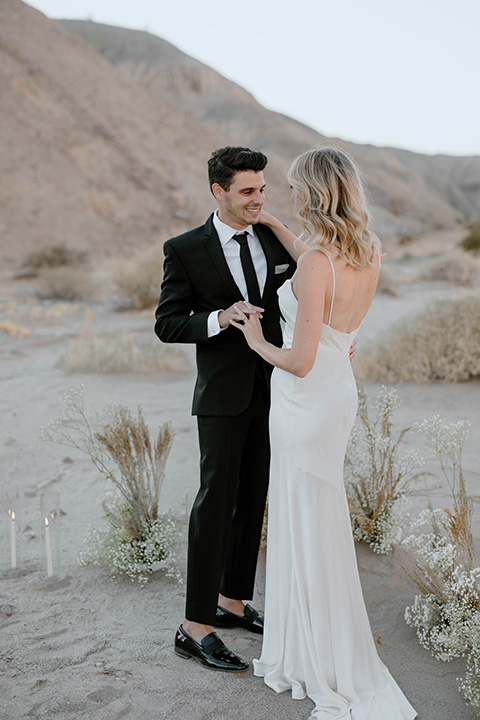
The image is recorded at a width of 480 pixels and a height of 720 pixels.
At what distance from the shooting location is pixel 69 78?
33250mm

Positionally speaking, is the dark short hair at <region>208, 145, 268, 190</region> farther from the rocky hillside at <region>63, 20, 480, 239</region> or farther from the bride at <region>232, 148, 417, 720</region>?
the rocky hillside at <region>63, 20, 480, 239</region>

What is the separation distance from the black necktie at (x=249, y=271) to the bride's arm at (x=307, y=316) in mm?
475

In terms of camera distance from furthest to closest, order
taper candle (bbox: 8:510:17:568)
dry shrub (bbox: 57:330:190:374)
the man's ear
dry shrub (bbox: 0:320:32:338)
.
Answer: dry shrub (bbox: 0:320:32:338) → dry shrub (bbox: 57:330:190:374) → taper candle (bbox: 8:510:17:568) → the man's ear

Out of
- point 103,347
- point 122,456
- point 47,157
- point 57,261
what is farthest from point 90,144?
point 122,456

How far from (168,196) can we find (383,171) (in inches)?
1329

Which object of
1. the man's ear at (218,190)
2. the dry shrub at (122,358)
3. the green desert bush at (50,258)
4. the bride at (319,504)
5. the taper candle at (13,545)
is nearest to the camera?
the bride at (319,504)

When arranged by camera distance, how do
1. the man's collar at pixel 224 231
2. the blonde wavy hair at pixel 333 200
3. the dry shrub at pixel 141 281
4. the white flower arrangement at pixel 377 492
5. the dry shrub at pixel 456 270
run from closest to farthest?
the blonde wavy hair at pixel 333 200
the man's collar at pixel 224 231
the white flower arrangement at pixel 377 492
the dry shrub at pixel 141 281
the dry shrub at pixel 456 270

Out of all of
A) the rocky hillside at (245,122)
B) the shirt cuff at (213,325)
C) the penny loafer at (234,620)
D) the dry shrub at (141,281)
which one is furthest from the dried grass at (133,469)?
the rocky hillside at (245,122)

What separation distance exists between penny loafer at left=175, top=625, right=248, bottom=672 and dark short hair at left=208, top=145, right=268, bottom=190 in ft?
6.11

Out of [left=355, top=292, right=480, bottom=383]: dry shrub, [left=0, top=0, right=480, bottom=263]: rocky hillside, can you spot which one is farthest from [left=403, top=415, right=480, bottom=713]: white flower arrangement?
[left=0, top=0, right=480, bottom=263]: rocky hillside

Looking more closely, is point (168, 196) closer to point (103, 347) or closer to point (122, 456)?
point (103, 347)

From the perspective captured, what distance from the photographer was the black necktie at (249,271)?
2.88 meters

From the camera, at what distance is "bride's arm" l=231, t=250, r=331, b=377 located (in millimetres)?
2352

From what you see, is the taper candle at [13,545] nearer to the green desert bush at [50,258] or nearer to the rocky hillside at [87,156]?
the green desert bush at [50,258]
